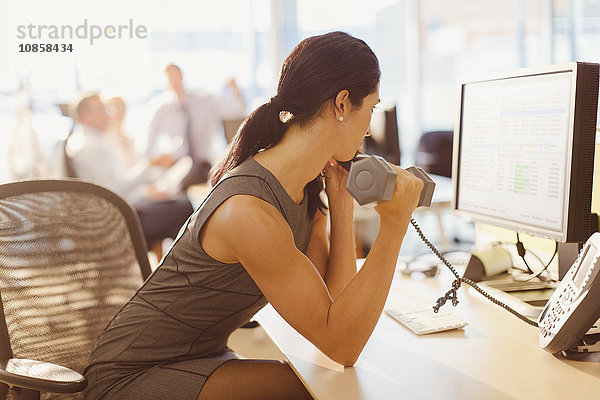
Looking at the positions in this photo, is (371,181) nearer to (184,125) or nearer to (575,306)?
(575,306)

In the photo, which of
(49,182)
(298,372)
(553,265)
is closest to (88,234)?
(49,182)

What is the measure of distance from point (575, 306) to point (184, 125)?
414 centimetres

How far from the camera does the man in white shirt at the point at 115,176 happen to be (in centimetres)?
360

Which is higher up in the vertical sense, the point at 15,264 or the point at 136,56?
the point at 136,56

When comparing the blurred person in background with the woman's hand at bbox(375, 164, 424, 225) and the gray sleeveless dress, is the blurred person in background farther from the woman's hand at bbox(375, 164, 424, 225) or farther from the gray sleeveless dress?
the woman's hand at bbox(375, 164, 424, 225)

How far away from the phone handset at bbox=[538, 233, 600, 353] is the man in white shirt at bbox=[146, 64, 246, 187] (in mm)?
3802

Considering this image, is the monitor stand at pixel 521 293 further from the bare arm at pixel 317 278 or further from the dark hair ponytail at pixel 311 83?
the dark hair ponytail at pixel 311 83

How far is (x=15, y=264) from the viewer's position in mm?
1271

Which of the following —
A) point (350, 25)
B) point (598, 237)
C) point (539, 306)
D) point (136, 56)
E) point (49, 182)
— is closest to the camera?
point (598, 237)

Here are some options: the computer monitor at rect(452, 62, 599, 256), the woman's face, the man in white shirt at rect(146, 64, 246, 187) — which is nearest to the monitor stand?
the computer monitor at rect(452, 62, 599, 256)

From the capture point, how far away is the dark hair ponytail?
1.17 m

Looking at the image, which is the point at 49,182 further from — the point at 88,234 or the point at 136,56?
the point at 136,56

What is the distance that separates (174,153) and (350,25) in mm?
2379

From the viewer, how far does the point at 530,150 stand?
129 centimetres
